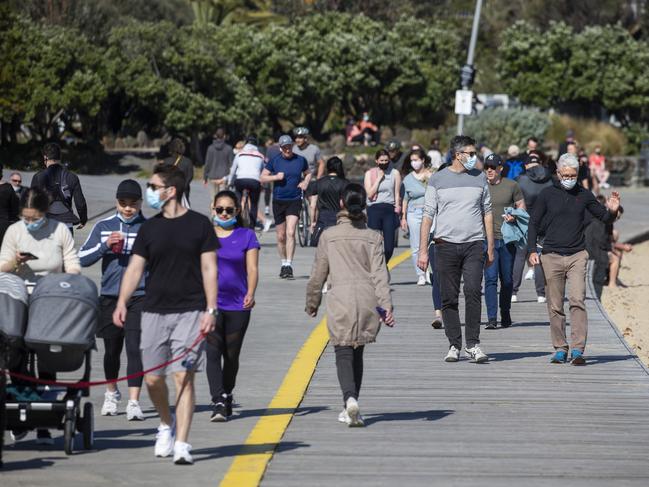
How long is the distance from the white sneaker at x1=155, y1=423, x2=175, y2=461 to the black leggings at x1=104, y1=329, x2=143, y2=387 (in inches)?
47.9

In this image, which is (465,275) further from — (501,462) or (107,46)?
(107,46)

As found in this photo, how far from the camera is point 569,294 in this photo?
1298 cm

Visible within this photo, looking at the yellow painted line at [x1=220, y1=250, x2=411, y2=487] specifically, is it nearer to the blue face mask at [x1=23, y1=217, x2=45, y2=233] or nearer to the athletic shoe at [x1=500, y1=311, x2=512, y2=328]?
the blue face mask at [x1=23, y1=217, x2=45, y2=233]

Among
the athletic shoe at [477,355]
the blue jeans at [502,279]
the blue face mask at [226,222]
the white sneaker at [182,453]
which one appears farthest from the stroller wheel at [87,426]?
the blue jeans at [502,279]

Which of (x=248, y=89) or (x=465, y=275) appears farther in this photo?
(x=248, y=89)

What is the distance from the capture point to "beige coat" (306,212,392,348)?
392 inches

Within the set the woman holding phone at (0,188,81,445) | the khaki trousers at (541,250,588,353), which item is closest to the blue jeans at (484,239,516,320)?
the khaki trousers at (541,250,588,353)

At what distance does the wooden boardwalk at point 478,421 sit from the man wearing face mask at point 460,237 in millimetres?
340

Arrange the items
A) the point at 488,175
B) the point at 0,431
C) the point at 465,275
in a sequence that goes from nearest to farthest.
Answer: the point at 0,431, the point at 465,275, the point at 488,175

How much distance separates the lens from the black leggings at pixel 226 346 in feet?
33.4

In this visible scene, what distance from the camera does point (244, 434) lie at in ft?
32.0

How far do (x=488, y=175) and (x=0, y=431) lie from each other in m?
8.40

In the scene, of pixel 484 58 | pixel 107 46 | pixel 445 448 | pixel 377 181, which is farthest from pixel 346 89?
pixel 445 448

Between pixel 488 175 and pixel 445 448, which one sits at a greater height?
pixel 488 175
